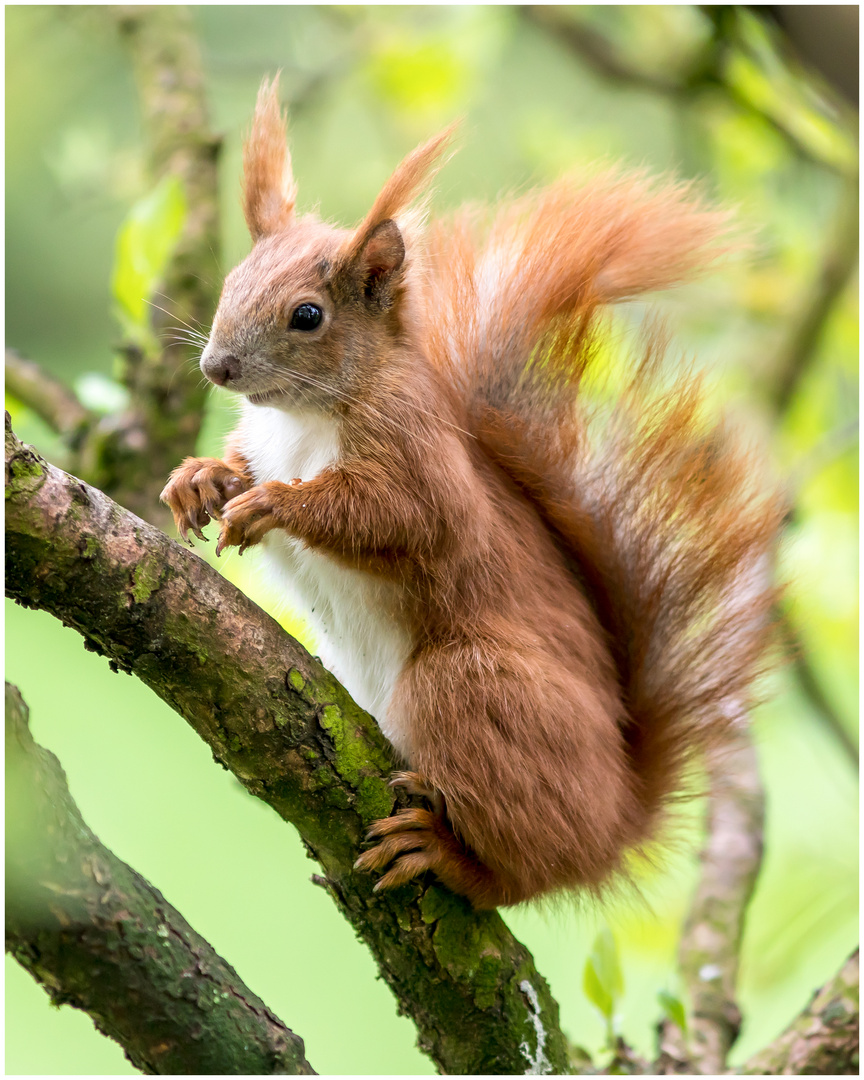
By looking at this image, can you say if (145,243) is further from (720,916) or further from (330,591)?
(720,916)

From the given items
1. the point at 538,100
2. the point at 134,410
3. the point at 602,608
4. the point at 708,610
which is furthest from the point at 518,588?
the point at 538,100

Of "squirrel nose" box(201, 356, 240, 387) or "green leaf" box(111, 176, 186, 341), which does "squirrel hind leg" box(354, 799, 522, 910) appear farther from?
"green leaf" box(111, 176, 186, 341)

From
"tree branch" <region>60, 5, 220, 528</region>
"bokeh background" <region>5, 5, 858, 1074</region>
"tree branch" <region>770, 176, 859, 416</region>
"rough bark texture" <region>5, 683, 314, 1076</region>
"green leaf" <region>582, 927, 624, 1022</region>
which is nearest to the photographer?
"rough bark texture" <region>5, 683, 314, 1076</region>

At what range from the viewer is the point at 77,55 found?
Answer: 338 cm

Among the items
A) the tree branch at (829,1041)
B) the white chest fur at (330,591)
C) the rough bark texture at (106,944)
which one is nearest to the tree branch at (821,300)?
the tree branch at (829,1041)

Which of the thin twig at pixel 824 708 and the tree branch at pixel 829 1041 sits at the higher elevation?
the thin twig at pixel 824 708

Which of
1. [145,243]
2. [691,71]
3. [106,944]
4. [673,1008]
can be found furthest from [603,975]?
[691,71]

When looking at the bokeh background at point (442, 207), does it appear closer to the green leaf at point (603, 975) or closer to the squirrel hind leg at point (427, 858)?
the green leaf at point (603, 975)

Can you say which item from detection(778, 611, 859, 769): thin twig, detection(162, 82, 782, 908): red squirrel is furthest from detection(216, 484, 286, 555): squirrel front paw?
detection(778, 611, 859, 769): thin twig

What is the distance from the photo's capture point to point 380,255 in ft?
5.22

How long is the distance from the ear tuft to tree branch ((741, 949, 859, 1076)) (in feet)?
5.12

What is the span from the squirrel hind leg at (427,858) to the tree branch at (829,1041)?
2.69 ft

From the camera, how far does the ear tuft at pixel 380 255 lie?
1580mm

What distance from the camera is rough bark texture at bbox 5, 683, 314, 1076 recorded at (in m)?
1.06
